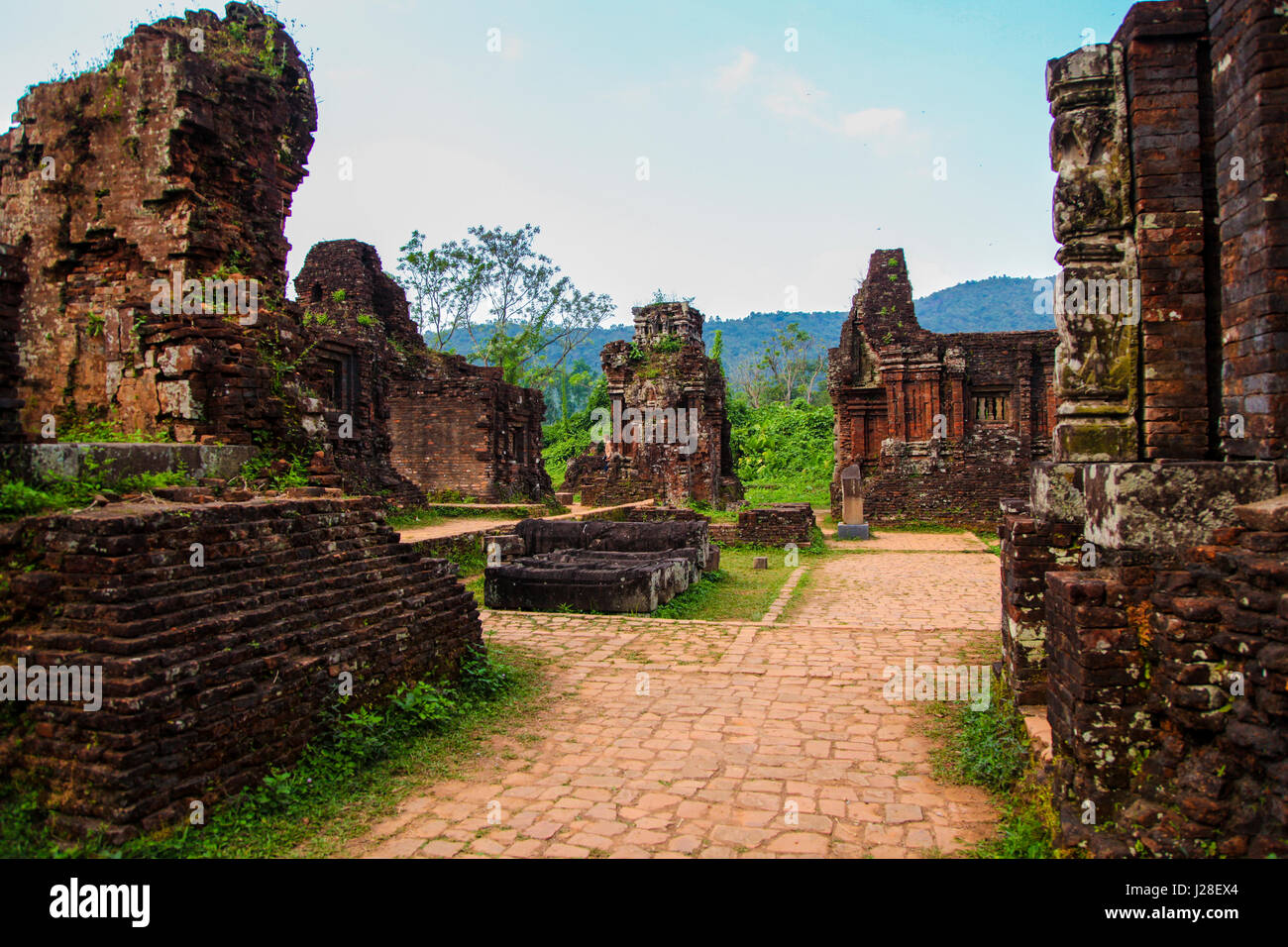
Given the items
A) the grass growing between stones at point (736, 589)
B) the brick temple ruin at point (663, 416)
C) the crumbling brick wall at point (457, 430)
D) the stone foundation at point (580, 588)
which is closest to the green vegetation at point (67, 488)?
the stone foundation at point (580, 588)

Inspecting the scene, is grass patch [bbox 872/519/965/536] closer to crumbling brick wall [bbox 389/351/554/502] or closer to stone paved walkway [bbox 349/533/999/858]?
crumbling brick wall [bbox 389/351/554/502]

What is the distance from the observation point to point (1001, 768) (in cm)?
442

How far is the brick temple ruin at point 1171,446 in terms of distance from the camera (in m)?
2.99

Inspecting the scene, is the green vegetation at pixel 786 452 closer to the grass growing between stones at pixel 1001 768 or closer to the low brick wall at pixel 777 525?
the low brick wall at pixel 777 525

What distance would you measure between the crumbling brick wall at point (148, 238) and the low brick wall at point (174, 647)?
3.32 m

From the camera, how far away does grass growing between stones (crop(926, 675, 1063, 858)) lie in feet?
11.9

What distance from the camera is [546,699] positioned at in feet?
20.5

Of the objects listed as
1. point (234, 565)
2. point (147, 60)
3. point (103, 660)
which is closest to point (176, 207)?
point (147, 60)

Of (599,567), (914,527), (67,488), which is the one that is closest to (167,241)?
(67,488)

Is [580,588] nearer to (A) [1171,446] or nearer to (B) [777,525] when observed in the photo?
(A) [1171,446]

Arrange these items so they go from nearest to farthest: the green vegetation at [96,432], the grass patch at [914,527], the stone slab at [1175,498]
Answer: the stone slab at [1175,498] < the green vegetation at [96,432] < the grass patch at [914,527]

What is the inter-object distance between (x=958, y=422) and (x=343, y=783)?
64.7ft

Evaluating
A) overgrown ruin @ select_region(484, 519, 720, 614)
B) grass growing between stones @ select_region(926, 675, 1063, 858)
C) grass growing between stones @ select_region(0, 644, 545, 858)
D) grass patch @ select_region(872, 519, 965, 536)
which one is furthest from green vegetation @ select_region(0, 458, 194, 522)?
grass patch @ select_region(872, 519, 965, 536)
